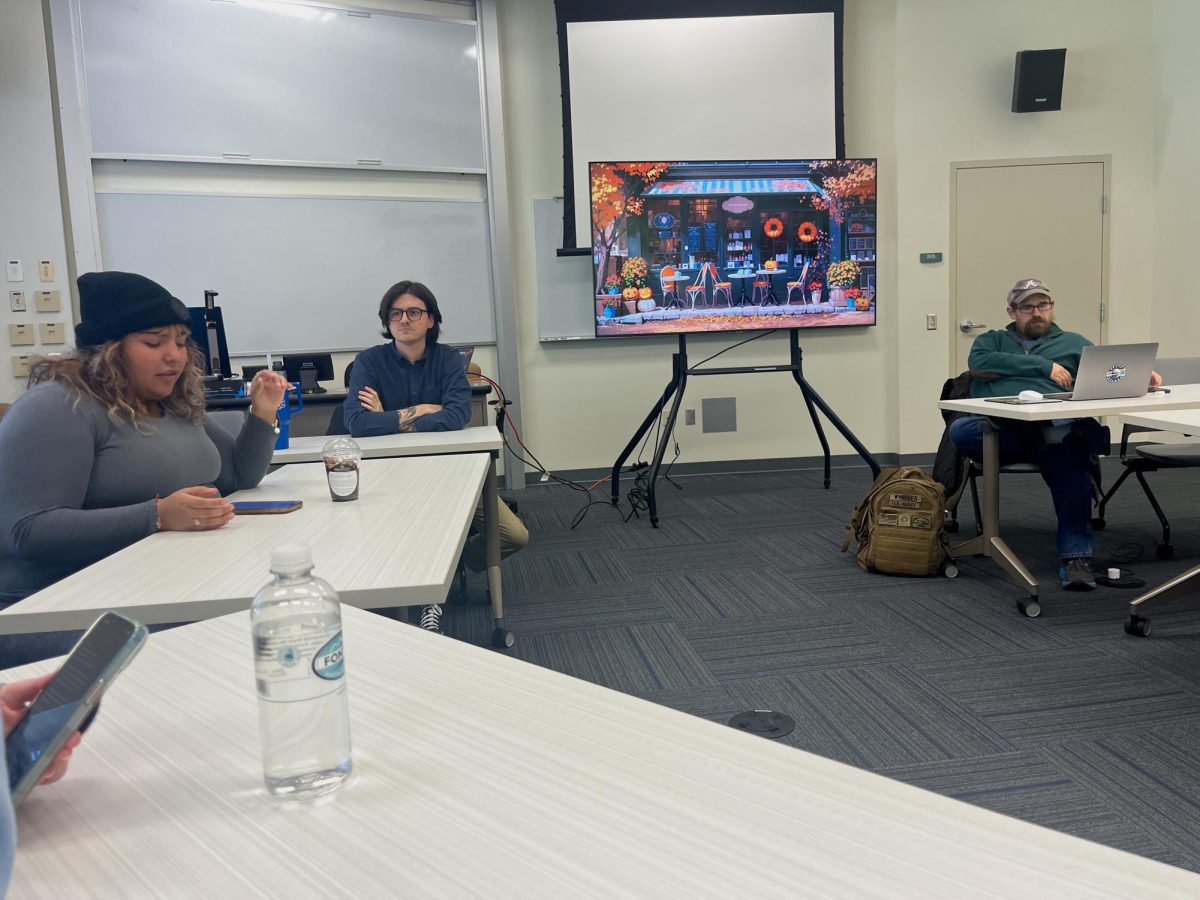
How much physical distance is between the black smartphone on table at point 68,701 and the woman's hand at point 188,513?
94 cm

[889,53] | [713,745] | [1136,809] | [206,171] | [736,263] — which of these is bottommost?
[1136,809]

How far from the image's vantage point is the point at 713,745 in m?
0.71

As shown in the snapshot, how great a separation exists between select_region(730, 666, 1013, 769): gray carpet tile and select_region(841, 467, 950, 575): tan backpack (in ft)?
2.86

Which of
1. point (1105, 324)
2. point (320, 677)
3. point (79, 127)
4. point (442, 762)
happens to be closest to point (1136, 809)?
point (442, 762)

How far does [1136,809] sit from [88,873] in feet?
6.01

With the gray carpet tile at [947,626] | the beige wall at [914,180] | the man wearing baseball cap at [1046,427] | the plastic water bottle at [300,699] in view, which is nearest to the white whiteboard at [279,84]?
the beige wall at [914,180]

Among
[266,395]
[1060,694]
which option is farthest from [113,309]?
[1060,694]

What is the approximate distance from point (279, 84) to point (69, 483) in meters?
3.92

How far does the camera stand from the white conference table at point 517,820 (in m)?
0.53

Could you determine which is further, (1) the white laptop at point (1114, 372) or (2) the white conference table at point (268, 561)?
(1) the white laptop at point (1114, 372)

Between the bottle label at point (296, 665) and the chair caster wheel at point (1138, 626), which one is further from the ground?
the bottle label at point (296, 665)

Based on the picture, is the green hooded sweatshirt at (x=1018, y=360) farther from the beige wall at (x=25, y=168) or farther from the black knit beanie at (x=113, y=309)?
the beige wall at (x=25, y=168)

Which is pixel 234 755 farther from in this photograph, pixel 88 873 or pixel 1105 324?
pixel 1105 324

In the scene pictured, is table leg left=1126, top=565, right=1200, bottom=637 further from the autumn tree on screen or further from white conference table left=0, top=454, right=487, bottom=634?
the autumn tree on screen
